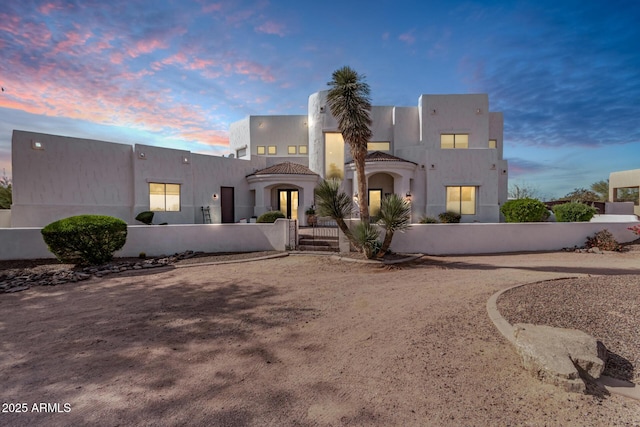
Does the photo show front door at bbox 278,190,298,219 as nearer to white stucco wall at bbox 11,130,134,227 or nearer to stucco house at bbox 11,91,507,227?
stucco house at bbox 11,91,507,227

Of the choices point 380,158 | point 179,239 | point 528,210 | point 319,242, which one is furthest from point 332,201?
point 528,210

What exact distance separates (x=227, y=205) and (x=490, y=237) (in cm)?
1726

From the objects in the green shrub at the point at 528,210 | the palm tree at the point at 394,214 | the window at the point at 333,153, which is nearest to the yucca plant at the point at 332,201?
the palm tree at the point at 394,214

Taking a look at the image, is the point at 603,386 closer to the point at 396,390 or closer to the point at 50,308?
the point at 396,390

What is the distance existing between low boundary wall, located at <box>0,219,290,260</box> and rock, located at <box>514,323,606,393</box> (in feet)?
34.0

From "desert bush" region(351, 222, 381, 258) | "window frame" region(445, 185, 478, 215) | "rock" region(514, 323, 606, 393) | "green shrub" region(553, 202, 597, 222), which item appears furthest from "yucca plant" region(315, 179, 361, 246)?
"green shrub" region(553, 202, 597, 222)

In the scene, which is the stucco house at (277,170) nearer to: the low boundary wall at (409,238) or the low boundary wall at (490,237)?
the low boundary wall at (490,237)

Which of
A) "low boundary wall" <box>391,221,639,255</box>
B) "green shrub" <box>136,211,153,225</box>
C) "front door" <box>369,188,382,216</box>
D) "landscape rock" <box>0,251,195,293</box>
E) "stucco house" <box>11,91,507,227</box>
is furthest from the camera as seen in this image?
"front door" <box>369,188,382,216</box>

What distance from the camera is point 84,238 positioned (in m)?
10.2

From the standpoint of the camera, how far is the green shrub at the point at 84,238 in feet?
32.7

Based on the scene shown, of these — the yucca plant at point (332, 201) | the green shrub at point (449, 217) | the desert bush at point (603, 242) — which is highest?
the yucca plant at point (332, 201)

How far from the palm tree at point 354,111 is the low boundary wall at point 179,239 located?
4116 millimetres

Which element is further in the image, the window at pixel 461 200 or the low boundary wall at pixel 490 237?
the window at pixel 461 200

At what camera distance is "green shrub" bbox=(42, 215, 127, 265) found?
9961 millimetres
